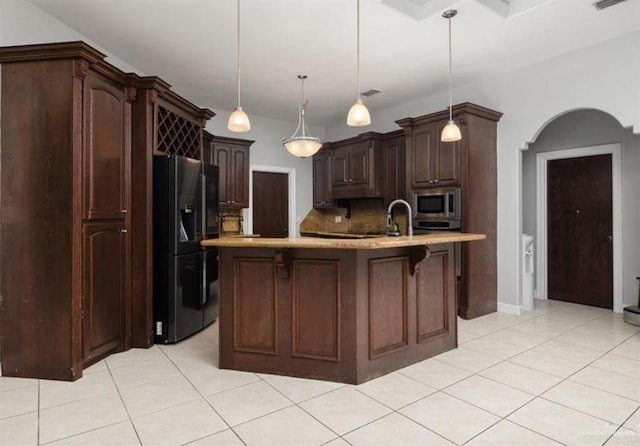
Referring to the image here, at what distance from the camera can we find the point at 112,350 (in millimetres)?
3170

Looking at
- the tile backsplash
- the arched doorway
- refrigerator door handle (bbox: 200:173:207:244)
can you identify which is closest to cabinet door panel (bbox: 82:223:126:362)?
refrigerator door handle (bbox: 200:173:207:244)

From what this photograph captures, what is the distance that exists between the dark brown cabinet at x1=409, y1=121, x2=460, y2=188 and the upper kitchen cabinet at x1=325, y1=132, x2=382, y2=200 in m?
0.95

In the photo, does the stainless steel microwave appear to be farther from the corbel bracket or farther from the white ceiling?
the corbel bracket

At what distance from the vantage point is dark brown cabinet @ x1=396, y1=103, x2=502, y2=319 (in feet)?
14.2

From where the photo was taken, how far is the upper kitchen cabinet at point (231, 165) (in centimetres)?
555

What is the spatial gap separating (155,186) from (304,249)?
1710 mm

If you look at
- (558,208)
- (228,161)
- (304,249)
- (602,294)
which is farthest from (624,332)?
(228,161)

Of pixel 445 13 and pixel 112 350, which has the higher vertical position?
pixel 445 13

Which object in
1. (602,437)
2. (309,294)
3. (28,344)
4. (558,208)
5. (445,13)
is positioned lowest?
(602,437)

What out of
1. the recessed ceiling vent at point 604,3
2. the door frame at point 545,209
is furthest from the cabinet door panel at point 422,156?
the recessed ceiling vent at point 604,3

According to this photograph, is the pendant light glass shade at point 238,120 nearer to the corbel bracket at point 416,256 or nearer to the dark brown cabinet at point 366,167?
the corbel bracket at point 416,256

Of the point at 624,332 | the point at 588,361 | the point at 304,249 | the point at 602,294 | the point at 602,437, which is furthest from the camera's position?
the point at 602,294

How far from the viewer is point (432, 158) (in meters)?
4.66

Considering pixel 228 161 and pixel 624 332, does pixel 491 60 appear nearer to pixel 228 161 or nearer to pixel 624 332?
pixel 624 332
